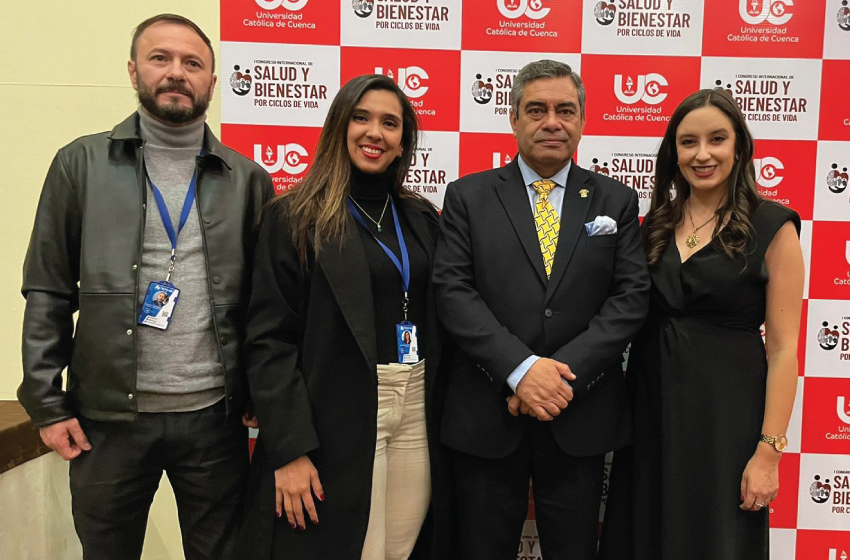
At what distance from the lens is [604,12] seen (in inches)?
99.8

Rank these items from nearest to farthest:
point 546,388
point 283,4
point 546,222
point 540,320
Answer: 1. point 546,388
2. point 540,320
3. point 546,222
4. point 283,4

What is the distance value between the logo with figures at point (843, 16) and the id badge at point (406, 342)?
2321 mm

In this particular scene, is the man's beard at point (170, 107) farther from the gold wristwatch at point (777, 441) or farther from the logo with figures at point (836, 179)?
the logo with figures at point (836, 179)

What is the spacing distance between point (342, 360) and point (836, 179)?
90.4 inches

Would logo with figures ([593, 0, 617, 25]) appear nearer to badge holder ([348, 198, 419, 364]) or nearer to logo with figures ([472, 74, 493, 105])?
logo with figures ([472, 74, 493, 105])

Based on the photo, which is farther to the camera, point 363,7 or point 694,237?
point 363,7

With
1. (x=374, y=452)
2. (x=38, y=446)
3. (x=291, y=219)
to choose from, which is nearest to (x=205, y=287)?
(x=291, y=219)

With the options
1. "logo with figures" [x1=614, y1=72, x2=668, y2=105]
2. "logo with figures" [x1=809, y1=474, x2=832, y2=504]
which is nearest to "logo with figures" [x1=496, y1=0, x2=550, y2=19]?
"logo with figures" [x1=614, y1=72, x2=668, y2=105]

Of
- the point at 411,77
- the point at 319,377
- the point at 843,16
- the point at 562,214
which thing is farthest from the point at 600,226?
the point at 843,16

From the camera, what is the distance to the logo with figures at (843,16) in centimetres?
255

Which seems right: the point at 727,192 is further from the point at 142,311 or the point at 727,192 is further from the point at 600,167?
the point at 142,311

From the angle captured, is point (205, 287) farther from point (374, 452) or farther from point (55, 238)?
point (374, 452)

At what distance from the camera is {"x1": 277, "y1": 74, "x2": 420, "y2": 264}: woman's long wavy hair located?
5.66 ft

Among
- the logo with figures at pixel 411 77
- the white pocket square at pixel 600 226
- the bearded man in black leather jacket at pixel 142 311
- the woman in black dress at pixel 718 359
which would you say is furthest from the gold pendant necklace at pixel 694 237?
the bearded man in black leather jacket at pixel 142 311
